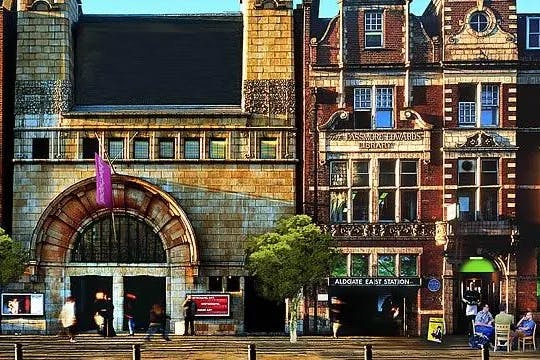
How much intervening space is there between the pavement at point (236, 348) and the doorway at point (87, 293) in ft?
5.67

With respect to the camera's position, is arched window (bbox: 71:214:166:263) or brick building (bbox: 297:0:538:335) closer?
brick building (bbox: 297:0:538:335)

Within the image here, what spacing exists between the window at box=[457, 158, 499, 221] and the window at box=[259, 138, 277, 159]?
730 centimetres

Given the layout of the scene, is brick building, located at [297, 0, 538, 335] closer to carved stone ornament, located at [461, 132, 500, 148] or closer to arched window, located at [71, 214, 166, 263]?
carved stone ornament, located at [461, 132, 500, 148]

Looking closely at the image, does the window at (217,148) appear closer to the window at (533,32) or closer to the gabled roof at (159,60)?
the gabled roof at (159,60)

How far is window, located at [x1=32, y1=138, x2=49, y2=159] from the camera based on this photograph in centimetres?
3338

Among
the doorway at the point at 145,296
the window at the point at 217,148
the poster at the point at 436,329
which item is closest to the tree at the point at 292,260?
the window at the point at 217,148

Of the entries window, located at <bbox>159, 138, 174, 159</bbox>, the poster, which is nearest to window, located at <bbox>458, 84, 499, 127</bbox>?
the poster

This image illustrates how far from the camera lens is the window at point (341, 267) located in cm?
3284

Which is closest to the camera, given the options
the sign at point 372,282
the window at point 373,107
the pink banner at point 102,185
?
the pink banner at point 102,185

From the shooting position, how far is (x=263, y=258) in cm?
3000

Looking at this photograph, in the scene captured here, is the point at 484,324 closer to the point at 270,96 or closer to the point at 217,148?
the point at 270,96

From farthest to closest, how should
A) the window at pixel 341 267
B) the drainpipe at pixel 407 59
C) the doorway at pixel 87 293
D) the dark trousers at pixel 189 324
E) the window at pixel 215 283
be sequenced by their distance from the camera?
the doorway at pixel 87 293 < the window at pixel 215 283 < the drainpipe at pixel 407 59 < the window at pixel 341 267 < the dark trousers at pixel 189 324

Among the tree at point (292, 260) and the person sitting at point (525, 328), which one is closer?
the person sitting at point (525, 328)

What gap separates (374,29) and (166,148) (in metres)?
9.52
